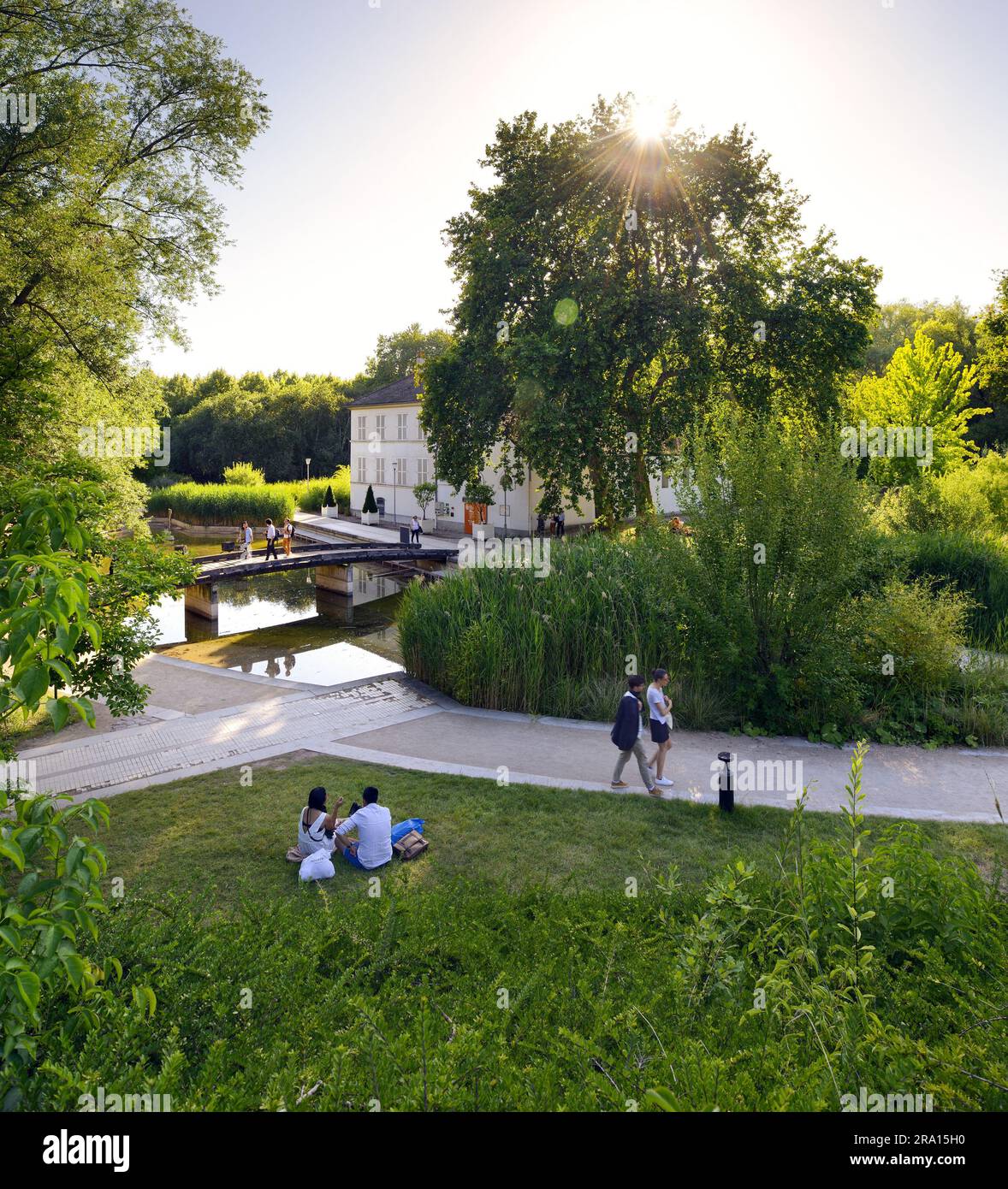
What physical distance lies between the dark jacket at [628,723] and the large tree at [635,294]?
14827mm

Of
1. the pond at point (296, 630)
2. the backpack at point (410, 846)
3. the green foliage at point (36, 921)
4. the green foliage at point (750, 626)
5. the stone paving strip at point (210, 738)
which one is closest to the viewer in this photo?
the green foliage at point (36, 921)

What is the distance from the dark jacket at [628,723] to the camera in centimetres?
988

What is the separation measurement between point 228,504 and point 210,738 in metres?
39.8

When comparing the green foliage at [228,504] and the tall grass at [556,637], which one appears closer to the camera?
the tall grass at [556,637]

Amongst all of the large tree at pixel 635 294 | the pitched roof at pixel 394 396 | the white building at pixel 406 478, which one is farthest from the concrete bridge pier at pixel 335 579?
the pitched roof at pixel 394 396

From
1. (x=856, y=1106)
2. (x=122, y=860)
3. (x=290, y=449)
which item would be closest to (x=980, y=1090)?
(x=856, y=1106)

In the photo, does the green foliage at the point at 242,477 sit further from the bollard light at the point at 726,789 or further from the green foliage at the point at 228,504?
the bollard light at the point at 726,789

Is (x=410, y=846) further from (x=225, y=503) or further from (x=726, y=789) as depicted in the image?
(x=225, y=503)

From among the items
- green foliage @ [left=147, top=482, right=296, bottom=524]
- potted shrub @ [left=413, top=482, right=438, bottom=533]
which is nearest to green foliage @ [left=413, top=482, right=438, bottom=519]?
potted shrub @ [left=413, top=482, right=438, bottom=533]

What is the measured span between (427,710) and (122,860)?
6461 millimetres
